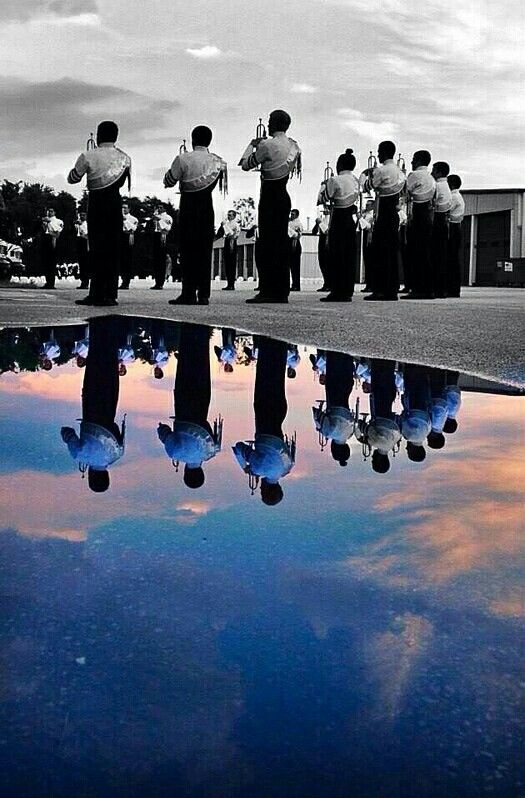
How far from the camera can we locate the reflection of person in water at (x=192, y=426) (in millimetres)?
3193

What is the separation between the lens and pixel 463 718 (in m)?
1.37

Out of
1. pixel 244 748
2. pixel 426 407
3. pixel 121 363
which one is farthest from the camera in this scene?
pixel 121 363

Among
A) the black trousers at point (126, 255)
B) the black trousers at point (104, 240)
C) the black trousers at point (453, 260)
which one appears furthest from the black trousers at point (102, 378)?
the black trousers at point (126, 255)

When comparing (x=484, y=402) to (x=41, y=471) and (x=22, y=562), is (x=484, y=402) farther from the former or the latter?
(x=22, y=562)

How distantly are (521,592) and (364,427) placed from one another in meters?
1.95

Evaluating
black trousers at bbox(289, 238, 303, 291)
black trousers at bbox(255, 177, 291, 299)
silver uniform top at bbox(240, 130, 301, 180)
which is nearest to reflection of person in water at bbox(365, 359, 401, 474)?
silver uniform top at bbox(240, 130, 301, 180)

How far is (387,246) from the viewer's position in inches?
734

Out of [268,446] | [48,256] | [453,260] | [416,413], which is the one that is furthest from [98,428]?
[48,256]

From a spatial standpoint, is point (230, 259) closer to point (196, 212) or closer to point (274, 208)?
point (274, 208)

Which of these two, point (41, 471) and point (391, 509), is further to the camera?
point (41, 471)

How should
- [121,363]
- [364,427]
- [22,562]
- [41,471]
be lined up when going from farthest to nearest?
[121,363] < [364,427] < [41,471] < [22,562]

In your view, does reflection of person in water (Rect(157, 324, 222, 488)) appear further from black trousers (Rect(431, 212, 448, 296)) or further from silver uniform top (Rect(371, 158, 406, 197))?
black trousers (Rect(431, 212, 448, 296))

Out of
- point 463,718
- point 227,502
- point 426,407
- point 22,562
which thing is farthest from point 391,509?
point 426,407

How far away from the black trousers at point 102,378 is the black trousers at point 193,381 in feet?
0.97
